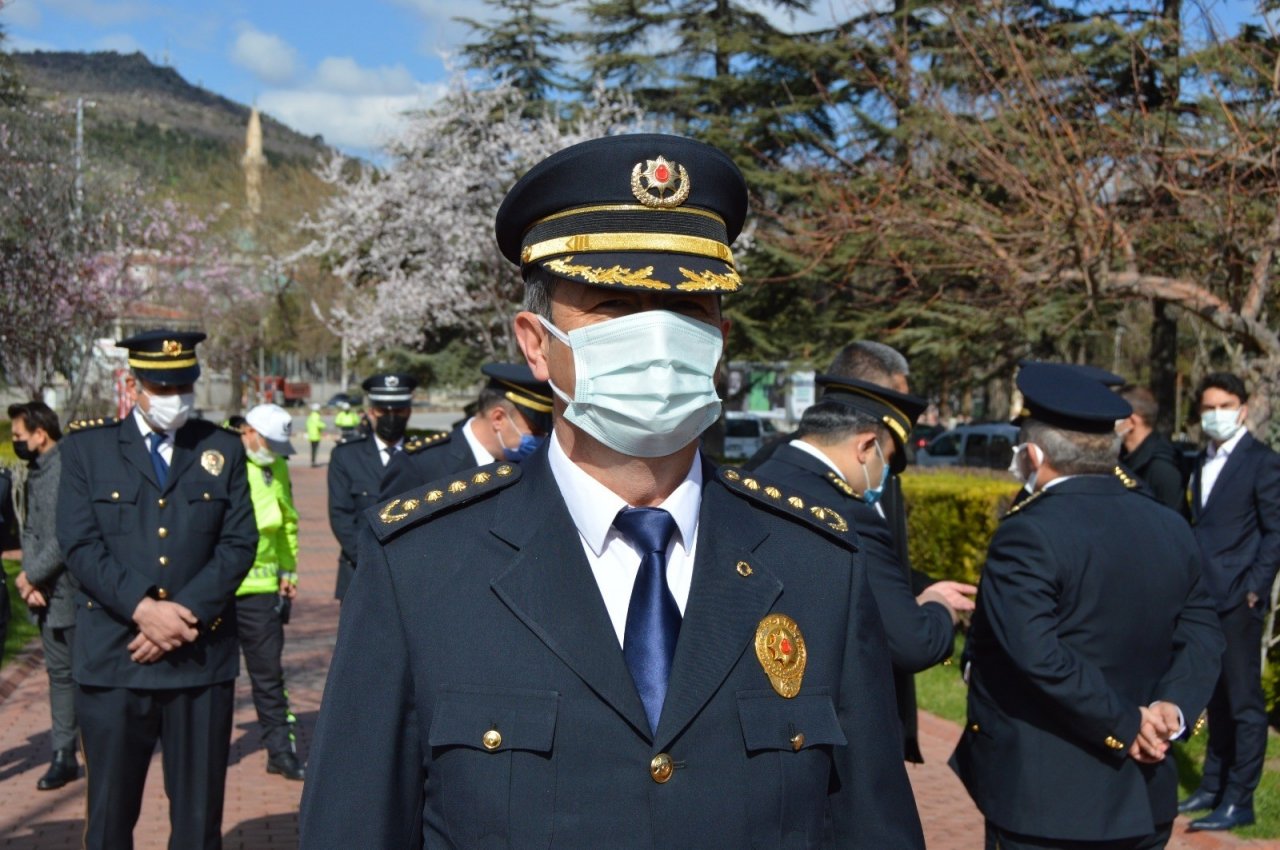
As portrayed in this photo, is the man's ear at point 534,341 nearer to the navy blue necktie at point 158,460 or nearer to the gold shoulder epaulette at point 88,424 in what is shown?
the navy blue necktie at point 158,460

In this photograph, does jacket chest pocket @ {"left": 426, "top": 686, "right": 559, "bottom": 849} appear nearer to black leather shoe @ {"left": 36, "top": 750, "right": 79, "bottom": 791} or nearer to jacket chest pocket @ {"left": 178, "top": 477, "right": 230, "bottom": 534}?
jacket chest pocket @ {"left": 178, "top": 477, "right": 230, "bottom": 534}

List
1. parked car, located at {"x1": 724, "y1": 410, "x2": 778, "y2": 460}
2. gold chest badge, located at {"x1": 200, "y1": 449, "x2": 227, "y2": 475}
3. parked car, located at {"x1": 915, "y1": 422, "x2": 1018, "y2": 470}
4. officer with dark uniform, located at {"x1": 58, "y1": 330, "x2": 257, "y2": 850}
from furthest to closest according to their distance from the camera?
parked car, located at {"x1": 724, "y1": 410, "x2": 778, "y2": 460} < parked car, located at {"x1": 915, "y1": 422, "x2": 1018, "y2": 470} < gold chest badge, located at {"x1": 200, "y1": 449, "x2": 227, "y2": 475} < officer with dark uniform, located at {"x1": 58, "y1": 330, "x2": 257, "y2": 850}

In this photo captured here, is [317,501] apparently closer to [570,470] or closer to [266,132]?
[570,470]

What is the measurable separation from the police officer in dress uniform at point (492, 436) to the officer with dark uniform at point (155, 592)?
135 cm

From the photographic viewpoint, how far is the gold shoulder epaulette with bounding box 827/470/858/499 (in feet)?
13.1

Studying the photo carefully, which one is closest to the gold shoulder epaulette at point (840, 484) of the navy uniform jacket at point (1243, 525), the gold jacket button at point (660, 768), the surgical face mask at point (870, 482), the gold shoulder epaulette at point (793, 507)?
the surgical face mask at point (870, 482)

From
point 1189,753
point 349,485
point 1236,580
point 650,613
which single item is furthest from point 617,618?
point 1189,753

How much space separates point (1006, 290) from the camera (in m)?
10.6

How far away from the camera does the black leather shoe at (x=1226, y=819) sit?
6.57m

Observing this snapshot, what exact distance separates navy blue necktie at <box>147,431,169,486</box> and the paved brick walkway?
2.18m

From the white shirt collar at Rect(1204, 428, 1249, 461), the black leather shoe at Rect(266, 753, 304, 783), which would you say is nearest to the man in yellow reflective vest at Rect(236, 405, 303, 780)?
the black leather shoe at Rect(266, 753, 304, 783)

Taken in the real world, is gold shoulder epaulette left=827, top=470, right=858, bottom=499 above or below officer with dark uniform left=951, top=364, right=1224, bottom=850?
above

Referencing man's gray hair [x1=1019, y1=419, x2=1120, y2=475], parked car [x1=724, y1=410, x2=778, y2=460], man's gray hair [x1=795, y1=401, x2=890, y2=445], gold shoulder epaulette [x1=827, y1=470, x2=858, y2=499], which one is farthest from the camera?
parked car [x1=724, y1=410, x2=778, y2=460]

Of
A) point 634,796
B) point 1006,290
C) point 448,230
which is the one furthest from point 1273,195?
point 448,230
